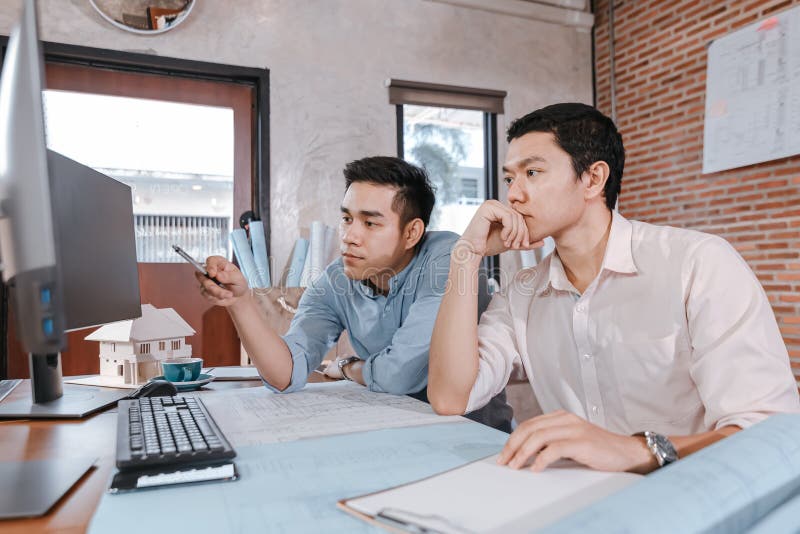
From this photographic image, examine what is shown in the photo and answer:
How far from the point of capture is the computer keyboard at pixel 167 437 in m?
0.78

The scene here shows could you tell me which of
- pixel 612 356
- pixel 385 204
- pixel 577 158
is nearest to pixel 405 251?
pixel 385 204

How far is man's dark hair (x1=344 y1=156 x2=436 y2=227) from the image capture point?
1778 millimetres

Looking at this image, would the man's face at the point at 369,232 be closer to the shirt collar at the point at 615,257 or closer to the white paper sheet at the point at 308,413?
the white paper sheet at the point at 308,413

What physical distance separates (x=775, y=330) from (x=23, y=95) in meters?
1.25

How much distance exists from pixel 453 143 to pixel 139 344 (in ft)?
9.94

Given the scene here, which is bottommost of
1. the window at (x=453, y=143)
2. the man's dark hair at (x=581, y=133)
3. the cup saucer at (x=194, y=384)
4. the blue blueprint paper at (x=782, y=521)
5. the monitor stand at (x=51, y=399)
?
the cup saucer at (x=194, y=384)

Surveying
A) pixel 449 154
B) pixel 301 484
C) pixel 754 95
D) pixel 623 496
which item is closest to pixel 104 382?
pixel 301 484

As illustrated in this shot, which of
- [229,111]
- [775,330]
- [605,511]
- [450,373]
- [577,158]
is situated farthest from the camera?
[229,111]

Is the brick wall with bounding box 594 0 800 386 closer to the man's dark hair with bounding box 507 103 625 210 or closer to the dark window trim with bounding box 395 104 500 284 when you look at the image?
the dark window trim with bounding box 395 104 500 284

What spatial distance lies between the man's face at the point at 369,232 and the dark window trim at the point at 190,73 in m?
1.95

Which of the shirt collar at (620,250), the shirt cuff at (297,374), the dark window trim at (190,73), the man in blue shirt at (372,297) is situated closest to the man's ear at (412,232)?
the man in blue shirt at (372,297)

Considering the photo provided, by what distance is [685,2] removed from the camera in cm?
389

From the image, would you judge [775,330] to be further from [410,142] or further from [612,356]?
[410,142]

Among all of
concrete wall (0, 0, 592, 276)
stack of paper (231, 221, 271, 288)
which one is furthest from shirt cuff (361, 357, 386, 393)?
concrete wall (0, 0, 592, 276)
